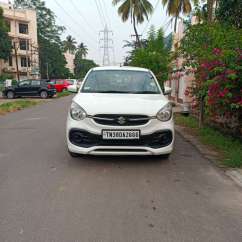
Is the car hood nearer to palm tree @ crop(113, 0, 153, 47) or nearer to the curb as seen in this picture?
the curb

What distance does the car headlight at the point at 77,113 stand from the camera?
4.14m

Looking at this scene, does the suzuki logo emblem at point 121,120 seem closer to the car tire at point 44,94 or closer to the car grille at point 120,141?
the car grille at point 120,141

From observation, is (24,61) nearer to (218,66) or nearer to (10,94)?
(10,94)

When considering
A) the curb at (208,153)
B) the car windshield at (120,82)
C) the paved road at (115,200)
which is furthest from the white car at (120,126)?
the curb at (208,153)

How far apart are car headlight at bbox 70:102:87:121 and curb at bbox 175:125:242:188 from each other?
255 centimetres

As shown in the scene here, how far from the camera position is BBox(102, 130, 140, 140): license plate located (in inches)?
158

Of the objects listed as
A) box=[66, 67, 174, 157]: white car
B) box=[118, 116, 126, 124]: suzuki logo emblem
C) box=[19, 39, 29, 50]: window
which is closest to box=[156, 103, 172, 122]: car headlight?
box=[66, 67, 174, 157]: white car

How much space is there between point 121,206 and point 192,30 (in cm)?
531

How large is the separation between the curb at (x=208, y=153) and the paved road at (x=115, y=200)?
0.15m

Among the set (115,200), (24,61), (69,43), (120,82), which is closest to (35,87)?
(120,82)

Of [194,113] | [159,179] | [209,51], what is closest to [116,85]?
[159,179]

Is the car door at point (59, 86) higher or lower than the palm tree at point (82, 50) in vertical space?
lower

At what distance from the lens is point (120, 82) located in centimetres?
521

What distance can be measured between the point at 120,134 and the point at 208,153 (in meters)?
2.26
